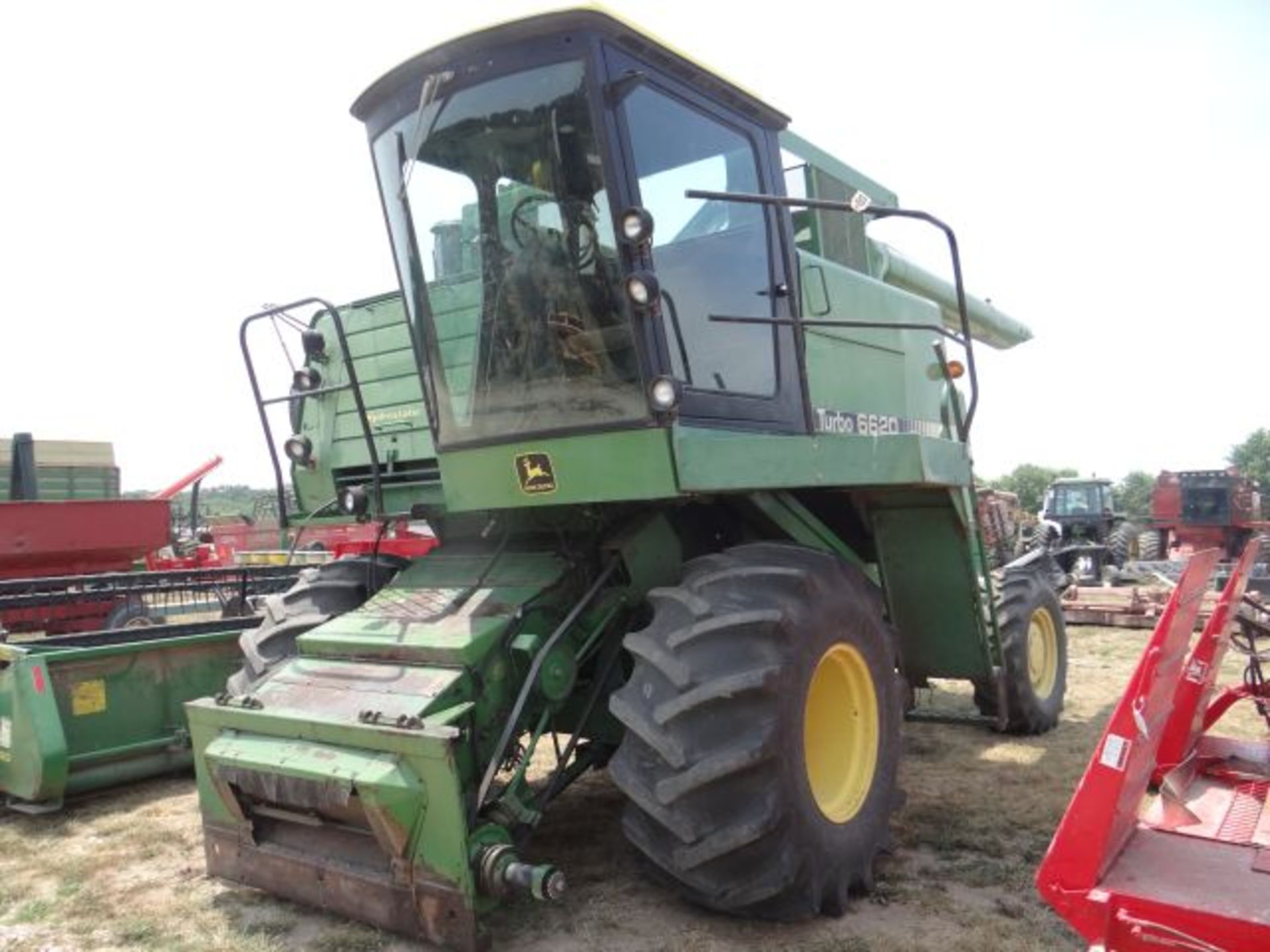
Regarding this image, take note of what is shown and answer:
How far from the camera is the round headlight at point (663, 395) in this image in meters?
3.45

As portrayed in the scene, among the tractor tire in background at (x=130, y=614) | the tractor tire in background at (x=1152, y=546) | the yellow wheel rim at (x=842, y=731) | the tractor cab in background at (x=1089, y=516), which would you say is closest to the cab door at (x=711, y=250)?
the yellow wheel rim at (x=842, y=731)

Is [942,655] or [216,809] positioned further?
[942,655]

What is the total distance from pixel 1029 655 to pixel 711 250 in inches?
149

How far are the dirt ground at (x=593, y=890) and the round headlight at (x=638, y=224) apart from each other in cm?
227

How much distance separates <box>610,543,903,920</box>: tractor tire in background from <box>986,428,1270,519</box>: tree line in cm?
5623

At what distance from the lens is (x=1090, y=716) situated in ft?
22.4

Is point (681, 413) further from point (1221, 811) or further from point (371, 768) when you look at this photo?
point (1221, 811)

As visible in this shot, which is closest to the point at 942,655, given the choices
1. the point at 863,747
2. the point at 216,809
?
the point at 863,747

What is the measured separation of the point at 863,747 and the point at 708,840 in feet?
3.20

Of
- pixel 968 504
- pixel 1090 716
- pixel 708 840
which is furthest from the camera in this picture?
pixel 1090 716

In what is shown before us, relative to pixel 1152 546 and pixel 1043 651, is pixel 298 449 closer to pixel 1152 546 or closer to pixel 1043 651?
pixel 1043 651

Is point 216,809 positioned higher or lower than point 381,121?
lower

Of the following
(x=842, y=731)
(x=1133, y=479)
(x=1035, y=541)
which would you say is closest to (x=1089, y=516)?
(x=1035, y=541)

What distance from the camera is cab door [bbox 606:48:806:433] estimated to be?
3648 mm
